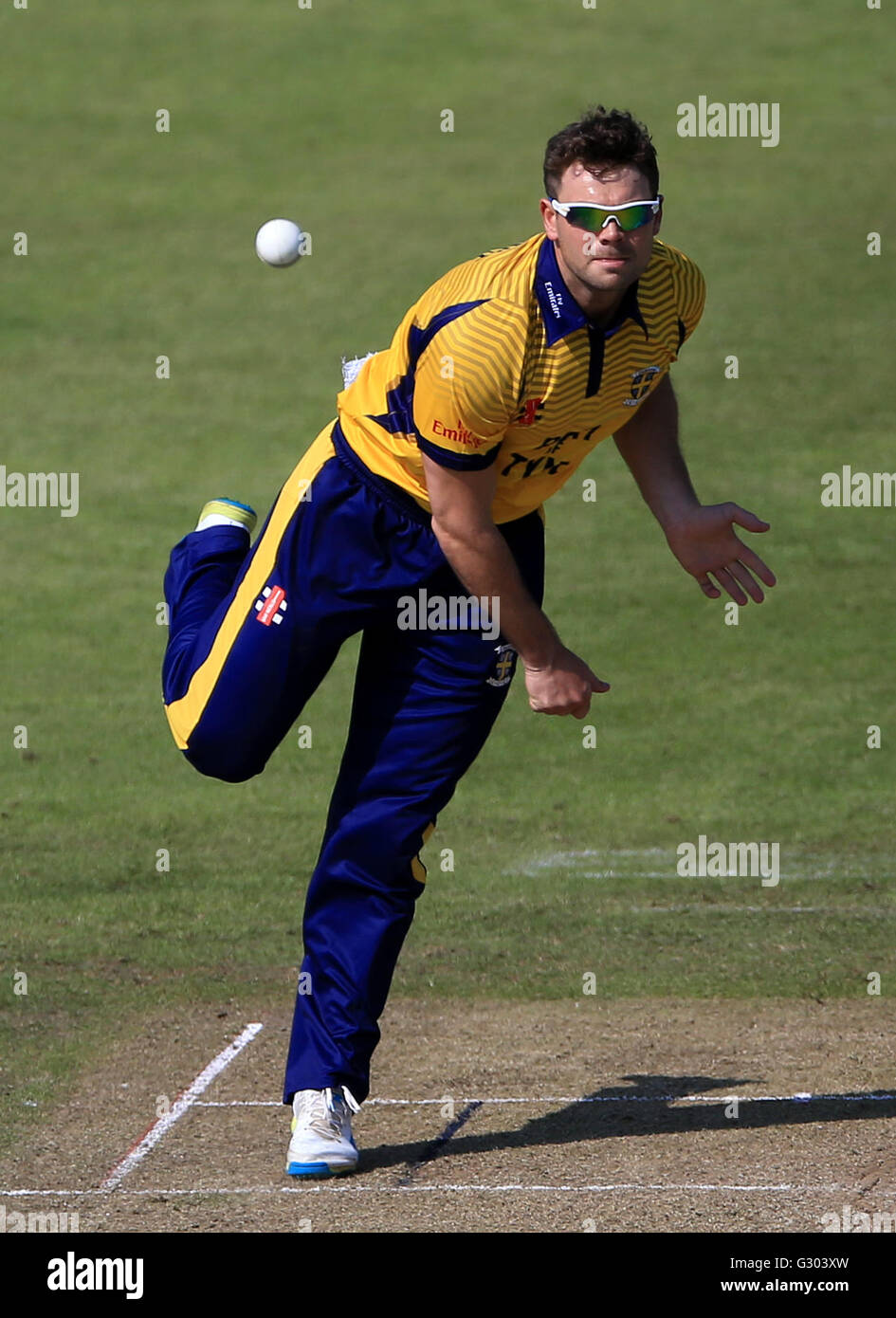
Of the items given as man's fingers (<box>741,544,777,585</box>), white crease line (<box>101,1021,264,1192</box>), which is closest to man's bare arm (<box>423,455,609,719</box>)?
man's fingers (<box>741,544,777,585</box>)

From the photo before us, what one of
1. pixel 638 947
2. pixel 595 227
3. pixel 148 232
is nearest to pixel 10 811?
pixel 638 947

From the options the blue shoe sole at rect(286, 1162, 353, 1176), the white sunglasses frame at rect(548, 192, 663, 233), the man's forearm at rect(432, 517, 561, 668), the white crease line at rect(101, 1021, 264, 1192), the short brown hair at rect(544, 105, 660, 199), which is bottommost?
the blue shoe sole at rect(286, 1162, 353, 1176)

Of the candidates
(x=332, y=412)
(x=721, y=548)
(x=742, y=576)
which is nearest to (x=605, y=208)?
(x=721, y=548)

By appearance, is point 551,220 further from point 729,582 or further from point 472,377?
point 729,582

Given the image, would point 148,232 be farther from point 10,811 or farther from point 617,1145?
point 617,1145

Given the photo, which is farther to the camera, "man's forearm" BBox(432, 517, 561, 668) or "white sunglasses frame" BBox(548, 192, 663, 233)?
"man's forearm" BBox(432, 517, 561, 668)

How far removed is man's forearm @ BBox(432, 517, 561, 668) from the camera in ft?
16.1

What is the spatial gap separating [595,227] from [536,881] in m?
4.04

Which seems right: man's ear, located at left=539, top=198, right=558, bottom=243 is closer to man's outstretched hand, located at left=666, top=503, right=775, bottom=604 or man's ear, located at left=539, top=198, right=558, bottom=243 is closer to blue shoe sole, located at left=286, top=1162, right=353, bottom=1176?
man's outstretched hand, located at left=666, top=503, right=775, bottom=604

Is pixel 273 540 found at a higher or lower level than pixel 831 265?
lower

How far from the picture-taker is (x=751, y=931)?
7539mm

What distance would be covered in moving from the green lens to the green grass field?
3076mm

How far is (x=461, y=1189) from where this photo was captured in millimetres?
5012

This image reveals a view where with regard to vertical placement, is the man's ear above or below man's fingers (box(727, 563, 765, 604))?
above
